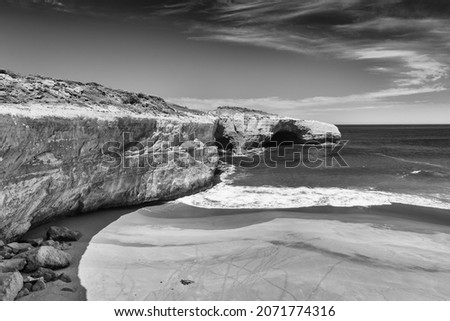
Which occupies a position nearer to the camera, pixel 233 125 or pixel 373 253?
pixel 373 253

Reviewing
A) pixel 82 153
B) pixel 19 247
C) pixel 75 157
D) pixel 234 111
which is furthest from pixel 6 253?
pixel 234 111

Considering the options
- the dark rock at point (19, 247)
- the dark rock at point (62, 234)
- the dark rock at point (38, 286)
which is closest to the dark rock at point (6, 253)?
the dark rock at point (19, 247)

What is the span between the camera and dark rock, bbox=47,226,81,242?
1145 centimetres

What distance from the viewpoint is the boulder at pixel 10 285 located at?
296 inches

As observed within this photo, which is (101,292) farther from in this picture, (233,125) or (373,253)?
(233,125)

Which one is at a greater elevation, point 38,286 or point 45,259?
point 45,259

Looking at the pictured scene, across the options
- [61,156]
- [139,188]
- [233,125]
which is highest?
[233,125]

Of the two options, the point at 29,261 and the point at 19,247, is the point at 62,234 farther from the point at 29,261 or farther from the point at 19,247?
the point at 29,261

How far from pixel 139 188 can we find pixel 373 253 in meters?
11.5

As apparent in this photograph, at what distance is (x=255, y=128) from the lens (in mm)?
44219

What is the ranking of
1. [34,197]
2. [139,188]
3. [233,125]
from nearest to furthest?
[34,197]
[139,188]
[233,125]

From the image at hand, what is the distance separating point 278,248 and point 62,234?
7.97m

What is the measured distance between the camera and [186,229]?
13.6 metres
